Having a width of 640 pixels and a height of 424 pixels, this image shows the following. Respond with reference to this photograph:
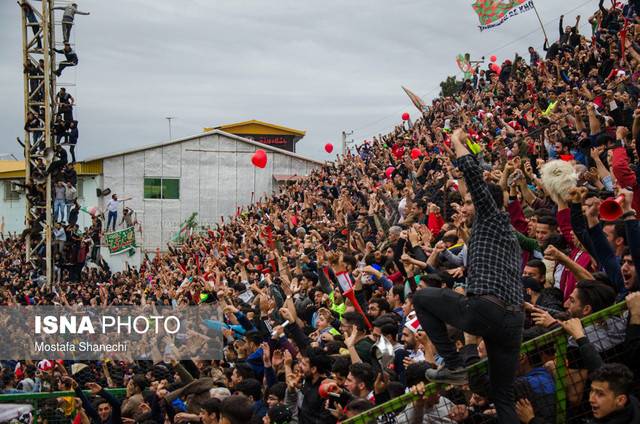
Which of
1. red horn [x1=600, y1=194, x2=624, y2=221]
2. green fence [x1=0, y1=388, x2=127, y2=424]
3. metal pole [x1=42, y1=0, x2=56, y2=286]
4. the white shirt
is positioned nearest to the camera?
red horn [x1=600, y1=194, x2=624, y2=221]

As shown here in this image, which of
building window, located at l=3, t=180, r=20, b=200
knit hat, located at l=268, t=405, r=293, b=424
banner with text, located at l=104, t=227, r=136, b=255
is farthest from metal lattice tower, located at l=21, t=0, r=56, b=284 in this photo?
building window, located at l=3, t=180, r=20, b=200

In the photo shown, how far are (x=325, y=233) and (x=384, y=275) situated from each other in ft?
23.2

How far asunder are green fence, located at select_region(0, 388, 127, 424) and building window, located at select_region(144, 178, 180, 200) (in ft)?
95.6

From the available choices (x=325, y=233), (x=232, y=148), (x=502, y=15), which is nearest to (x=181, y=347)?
(x=325, y=233)

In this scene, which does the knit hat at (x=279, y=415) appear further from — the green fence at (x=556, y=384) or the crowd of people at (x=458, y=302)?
the green fence at (x=556, y=384)

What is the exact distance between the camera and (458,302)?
4.71m

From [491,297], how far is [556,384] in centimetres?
85

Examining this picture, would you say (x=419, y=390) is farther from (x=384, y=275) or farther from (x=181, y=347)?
(x=181, y=347)

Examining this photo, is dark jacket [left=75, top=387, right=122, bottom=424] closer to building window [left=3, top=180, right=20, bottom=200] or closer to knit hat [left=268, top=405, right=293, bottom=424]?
knit hat [left=268, top=405, right=293, bottom=424]

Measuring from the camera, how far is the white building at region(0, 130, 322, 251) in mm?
38625

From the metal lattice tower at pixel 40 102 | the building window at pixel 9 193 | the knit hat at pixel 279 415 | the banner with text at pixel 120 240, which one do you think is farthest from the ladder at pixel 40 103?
the building window at pixel 9 193

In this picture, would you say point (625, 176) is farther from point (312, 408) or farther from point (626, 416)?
point (626, 416)

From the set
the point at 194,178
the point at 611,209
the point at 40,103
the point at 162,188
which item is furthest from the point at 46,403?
the point at 194,178

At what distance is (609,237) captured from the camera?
636 centimetres
